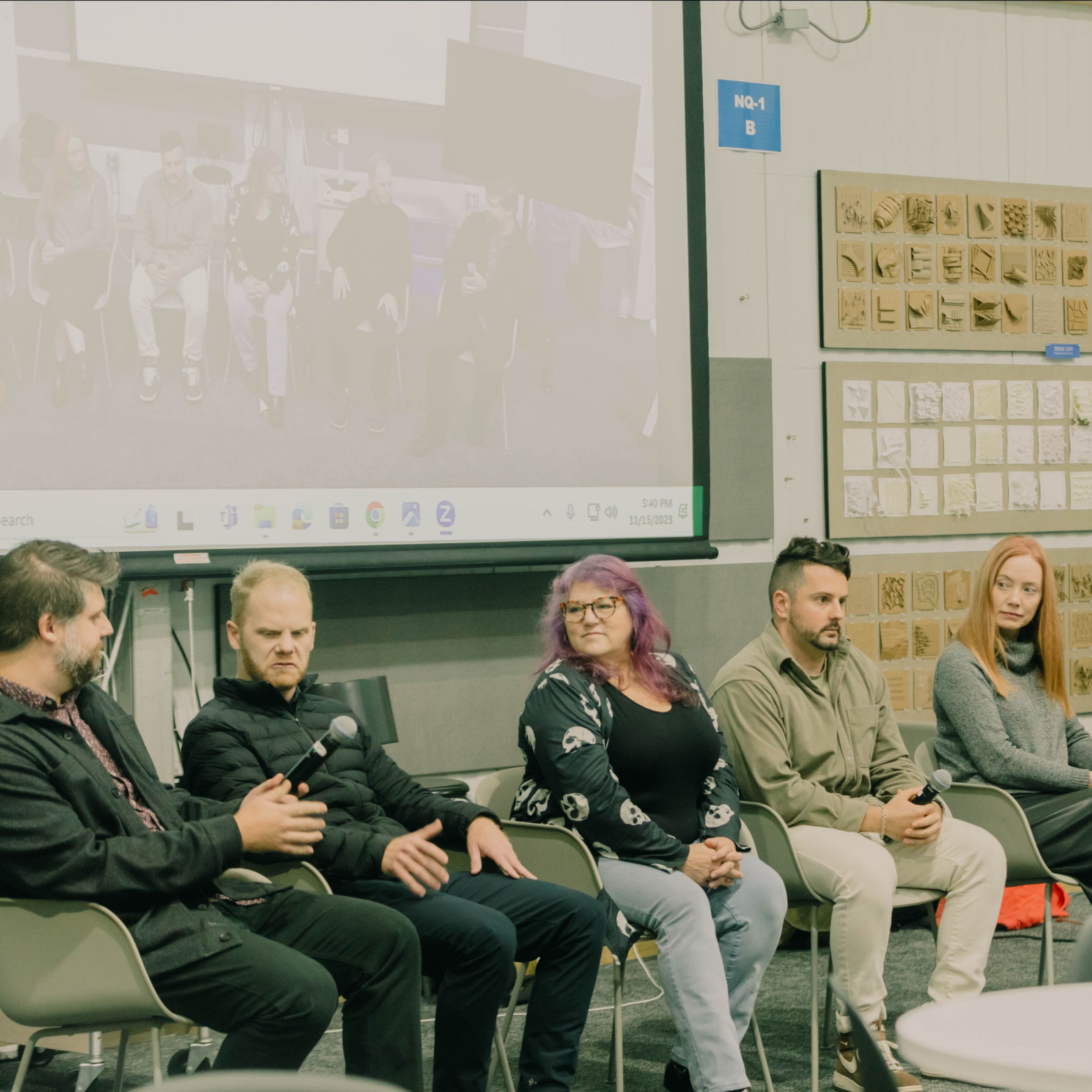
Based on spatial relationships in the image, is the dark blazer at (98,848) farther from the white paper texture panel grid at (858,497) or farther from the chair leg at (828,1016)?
the white paper texture panel grid at (858,497)

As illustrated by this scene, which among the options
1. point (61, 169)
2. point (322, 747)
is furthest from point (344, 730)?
point (61, 169)

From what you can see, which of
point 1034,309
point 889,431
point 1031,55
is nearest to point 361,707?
point 889,431

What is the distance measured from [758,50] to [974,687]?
223cm

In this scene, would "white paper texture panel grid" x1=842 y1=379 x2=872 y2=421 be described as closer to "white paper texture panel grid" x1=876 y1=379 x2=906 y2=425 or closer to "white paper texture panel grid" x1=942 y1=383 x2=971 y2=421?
"white paper texture panel grid" x1=876 y1=379 x2=906 y2=425

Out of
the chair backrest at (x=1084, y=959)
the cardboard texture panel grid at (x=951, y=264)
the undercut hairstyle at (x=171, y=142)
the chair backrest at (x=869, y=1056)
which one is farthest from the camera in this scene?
the cardboard texture panel grid at (x=951, y=264)

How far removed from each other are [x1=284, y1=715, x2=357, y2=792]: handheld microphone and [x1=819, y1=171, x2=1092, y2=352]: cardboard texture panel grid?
265 cm

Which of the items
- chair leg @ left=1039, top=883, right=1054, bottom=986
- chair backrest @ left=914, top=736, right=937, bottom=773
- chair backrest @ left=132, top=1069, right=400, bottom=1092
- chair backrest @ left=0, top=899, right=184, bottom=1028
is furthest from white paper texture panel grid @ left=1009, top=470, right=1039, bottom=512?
chair backrest @ left=132, top=1069, right=400, bottom=1092

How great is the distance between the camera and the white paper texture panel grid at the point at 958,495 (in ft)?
14.6

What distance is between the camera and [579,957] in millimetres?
2557

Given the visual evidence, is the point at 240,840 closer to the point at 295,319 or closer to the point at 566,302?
the point at 295,319

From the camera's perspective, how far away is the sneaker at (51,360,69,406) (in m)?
3.18

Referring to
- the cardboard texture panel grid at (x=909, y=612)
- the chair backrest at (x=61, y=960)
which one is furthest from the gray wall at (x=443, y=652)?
the chair backrest at (x=61, y=960)

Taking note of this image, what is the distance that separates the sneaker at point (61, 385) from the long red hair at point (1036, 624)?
245 centimetres

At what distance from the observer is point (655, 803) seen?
286 cm
